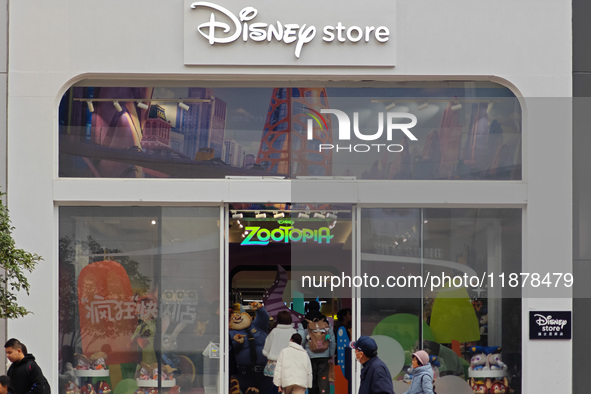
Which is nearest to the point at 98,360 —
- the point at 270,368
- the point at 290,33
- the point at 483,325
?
the point at 270,368

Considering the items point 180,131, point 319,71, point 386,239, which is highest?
point 319,71

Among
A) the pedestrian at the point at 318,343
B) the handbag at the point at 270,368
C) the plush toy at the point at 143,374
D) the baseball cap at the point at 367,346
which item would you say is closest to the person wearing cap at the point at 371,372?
the baseball cap at the point at 367,346

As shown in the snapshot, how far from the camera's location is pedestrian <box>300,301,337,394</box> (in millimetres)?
13602

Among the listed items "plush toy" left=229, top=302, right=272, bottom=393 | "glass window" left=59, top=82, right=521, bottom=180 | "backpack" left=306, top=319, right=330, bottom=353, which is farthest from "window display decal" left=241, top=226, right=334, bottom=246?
"backpack" left=306, top=319, right=330, bottom=353

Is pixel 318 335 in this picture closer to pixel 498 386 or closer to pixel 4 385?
pixel 498 386

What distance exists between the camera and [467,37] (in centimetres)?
1336

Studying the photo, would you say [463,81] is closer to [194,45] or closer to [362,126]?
[362,126]

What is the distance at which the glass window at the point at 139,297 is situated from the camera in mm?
13156

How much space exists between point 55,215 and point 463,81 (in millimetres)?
6632

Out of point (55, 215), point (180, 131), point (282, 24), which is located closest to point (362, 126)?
point (282, 24)

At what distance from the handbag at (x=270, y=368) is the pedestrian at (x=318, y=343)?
0.56 meters

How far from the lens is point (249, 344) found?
13.6 metres

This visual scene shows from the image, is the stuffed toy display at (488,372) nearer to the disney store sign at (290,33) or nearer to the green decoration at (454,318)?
the green decoration at (454,318)

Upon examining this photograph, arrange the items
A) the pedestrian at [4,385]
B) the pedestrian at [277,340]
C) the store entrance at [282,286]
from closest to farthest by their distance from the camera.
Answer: the pedestrian at [4,385], the store entrance at [282,286], the pedestrian at [277,340]
